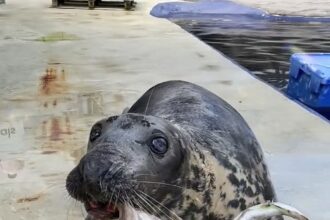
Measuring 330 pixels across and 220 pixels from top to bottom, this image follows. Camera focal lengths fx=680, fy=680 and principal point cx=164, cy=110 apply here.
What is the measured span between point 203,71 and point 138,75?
64 centimetres

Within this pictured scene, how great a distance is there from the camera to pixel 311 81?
5.61 meters

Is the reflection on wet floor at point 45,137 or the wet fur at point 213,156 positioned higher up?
the wet fur at point 213,156

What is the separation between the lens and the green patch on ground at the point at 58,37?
28.3 ft

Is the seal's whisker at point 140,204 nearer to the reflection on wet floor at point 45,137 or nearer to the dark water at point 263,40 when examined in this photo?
the reflection on wet floor at point 45,137

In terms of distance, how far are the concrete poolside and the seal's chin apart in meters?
1.14

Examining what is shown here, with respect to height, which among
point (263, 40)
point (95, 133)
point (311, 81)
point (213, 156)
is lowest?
point (263, 40)

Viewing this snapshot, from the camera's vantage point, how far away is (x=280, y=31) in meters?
10.9

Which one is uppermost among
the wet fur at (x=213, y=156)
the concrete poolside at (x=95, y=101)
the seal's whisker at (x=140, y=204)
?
the seal's whisker at (x=140, y=204)

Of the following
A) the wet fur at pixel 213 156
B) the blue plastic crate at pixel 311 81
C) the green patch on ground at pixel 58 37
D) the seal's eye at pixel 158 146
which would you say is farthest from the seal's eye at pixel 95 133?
the green patch on ground at pixel 58 37

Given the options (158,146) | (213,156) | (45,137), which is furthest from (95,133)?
Result: (45,137)

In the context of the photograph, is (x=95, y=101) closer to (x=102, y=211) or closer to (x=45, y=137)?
(x=45, y=137)

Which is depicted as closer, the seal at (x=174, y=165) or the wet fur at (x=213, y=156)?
the seal at (x=174, y=165)

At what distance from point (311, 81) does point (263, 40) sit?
4.17 m

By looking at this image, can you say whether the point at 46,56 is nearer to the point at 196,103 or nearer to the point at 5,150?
the point at 5,150
